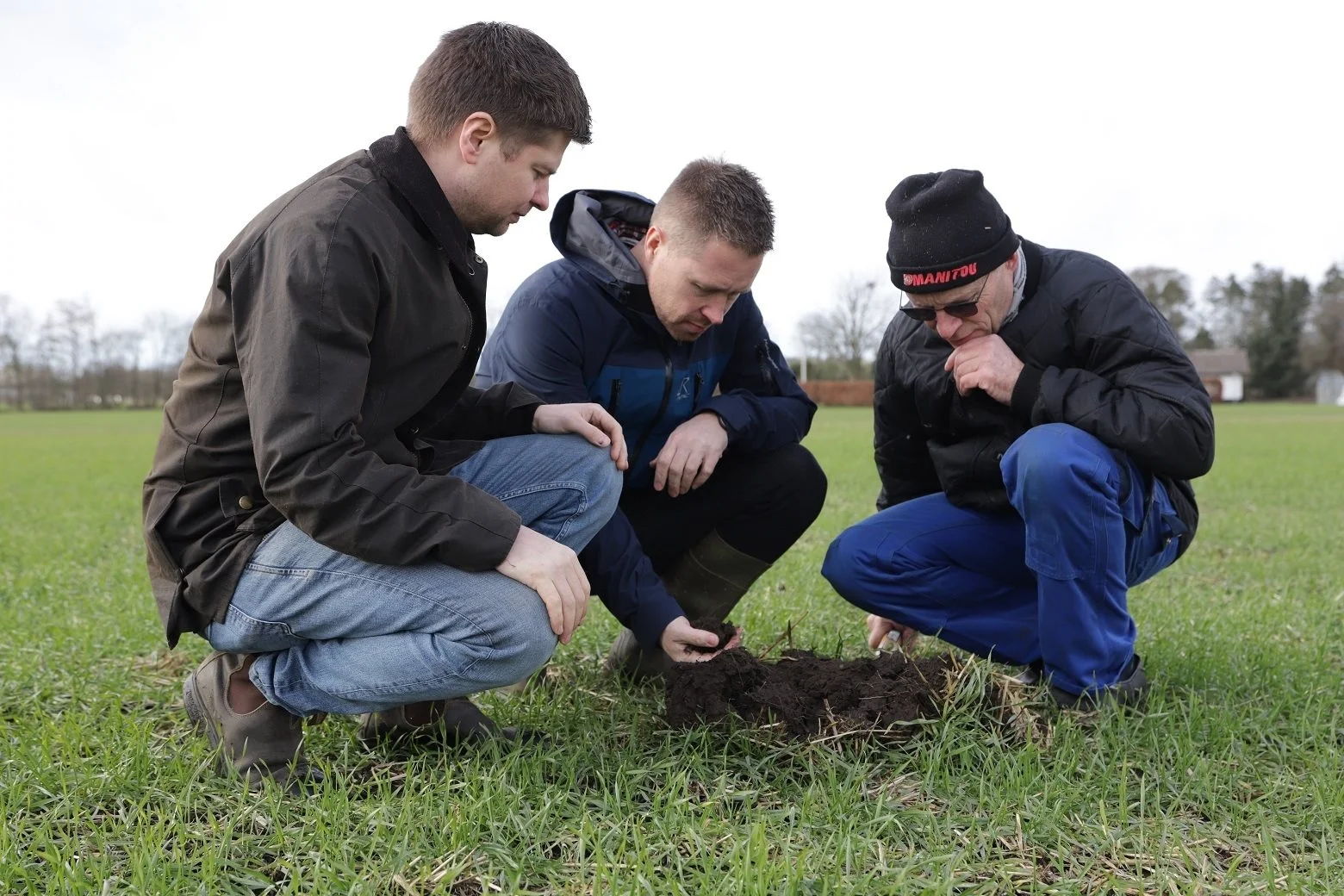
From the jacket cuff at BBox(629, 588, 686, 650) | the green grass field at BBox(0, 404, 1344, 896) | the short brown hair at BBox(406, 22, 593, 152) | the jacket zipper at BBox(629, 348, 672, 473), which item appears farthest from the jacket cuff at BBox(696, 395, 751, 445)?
the short brown hair at BBox(406, 22, 593, 152)

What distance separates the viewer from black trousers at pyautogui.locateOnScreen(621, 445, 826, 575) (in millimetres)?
4281

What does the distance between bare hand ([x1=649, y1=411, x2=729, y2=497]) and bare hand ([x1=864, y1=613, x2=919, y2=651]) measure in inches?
37.2

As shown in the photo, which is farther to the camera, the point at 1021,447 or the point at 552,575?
the point at 1021,447

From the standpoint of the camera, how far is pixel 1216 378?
286 feet

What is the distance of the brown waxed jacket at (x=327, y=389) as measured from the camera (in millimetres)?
2512

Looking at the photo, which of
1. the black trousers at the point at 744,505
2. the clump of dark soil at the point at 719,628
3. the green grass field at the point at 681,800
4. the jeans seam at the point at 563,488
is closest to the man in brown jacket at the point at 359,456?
the green grass field at the point at 681,800

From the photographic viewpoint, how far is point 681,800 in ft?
8.66

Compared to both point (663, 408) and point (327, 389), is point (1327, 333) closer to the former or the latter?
point (663, 408)

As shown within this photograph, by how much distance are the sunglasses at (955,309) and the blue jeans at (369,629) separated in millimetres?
1843

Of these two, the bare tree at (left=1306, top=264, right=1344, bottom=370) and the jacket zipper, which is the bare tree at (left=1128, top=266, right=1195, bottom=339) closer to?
the bare tree at (left=1306, top=264, right=1344, bottom=370)

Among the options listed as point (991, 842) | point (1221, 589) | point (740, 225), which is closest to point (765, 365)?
point (740, 225)

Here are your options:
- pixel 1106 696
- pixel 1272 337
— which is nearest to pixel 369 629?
pixel 1106 696

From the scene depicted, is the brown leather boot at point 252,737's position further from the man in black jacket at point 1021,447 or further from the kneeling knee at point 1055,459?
the kneeling knee at point 1055,459

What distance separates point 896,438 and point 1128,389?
1026mm
